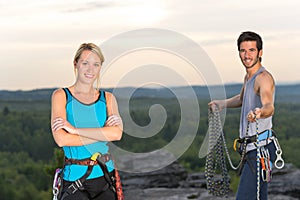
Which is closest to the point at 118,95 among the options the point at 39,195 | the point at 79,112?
the point at 79,112

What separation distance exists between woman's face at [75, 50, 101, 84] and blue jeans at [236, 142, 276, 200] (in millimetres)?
1653

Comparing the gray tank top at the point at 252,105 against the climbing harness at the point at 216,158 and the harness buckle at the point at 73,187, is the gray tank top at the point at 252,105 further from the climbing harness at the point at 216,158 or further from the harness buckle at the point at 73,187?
the harness buckle at the point at 73,187

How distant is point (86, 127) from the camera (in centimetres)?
400

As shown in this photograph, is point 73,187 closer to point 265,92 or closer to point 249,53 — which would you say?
point 265,92

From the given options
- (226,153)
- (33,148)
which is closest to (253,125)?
(226,153)

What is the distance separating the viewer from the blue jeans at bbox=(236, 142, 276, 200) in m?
4.82

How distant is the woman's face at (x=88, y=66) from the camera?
402cm

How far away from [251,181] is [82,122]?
169 centimetres

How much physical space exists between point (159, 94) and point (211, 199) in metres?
1.91

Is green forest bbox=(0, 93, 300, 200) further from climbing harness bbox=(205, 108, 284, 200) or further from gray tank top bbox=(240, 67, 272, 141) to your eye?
gray tank top bbox=(240, 67, 272, 141)

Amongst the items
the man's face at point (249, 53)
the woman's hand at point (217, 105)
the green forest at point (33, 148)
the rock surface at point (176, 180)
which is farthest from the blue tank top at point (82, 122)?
the green forest at point (33, 148)

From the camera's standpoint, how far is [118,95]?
4.34 metres

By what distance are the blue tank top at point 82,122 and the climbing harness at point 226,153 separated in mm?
1438

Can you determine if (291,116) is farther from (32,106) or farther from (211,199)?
(211,199)
